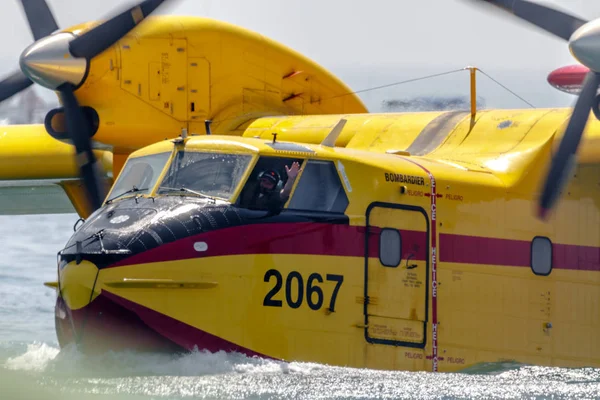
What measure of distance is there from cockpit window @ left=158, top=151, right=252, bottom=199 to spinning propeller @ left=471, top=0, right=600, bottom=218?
412cm

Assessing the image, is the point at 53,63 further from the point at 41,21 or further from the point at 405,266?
the point at 405,266

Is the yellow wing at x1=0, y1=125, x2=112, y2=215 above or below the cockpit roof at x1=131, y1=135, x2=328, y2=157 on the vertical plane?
below

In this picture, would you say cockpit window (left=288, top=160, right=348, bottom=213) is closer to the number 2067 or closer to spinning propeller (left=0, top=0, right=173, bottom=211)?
the number 2067

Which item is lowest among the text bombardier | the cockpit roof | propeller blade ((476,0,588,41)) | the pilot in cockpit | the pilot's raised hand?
the text bombardier

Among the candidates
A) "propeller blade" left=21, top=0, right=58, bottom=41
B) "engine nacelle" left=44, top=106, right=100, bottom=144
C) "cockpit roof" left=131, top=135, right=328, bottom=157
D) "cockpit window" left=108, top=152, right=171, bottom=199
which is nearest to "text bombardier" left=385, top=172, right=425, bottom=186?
"cockpit roof" left=131, top=135, right=328, bottom=157

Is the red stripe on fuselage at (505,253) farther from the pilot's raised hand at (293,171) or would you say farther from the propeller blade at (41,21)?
the propeller blade at (41,21)

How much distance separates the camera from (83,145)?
1733 centimetres

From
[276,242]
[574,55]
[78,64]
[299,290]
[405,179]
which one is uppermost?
[574,55]

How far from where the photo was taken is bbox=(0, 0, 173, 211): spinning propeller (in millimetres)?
16688

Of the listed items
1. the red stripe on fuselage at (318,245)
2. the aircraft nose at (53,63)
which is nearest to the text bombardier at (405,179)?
the red stripe on fuselage at (318,245)

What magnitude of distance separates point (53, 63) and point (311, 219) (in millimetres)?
6368

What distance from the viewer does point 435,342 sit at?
1302cm

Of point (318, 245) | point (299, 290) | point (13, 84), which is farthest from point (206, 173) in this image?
point (13, 84)

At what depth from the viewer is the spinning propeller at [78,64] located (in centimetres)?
1669
